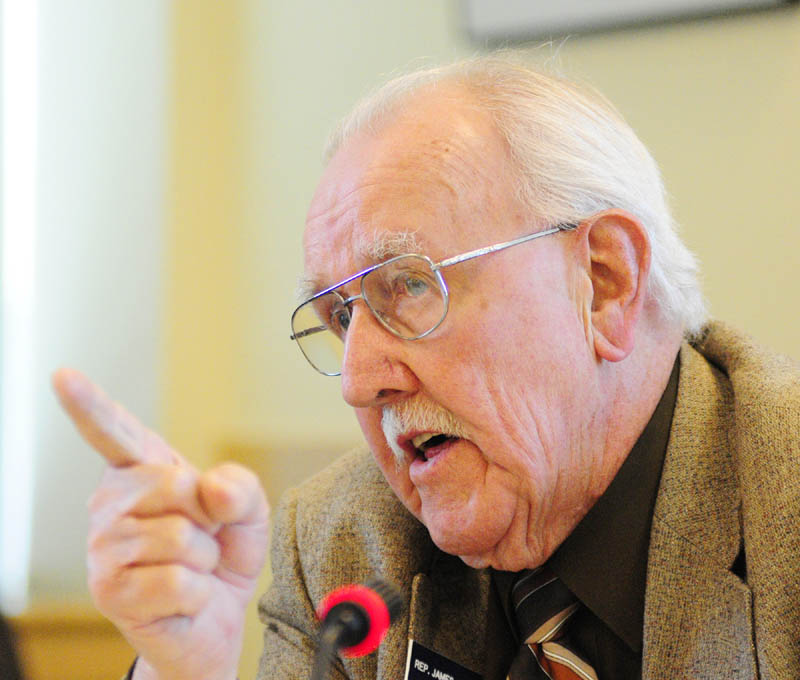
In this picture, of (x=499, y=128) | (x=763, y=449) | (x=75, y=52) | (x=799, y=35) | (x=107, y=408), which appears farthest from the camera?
(x=75, y=52)

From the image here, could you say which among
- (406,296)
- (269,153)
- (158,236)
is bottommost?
(406,296)

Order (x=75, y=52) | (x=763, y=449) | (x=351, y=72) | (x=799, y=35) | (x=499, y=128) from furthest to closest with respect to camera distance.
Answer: (x=75, y=52), (x=351, y=72), (x=799, y=35), (x=499, y=128), (x=763, y=449)

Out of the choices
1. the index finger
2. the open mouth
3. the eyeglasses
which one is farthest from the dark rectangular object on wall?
the index finger

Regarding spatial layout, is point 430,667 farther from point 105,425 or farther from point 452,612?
point 105,425

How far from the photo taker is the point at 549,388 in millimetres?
1298

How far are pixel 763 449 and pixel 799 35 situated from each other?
119 centimetres

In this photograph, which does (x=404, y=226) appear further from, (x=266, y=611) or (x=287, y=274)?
(x=287, y=274)

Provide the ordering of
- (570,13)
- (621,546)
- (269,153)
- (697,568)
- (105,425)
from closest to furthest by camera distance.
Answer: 1. (105,425)
2. (697,568)
3. (621,546)
4. (570,13)
5. (269,153)

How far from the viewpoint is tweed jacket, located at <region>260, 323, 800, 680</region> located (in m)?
1.18

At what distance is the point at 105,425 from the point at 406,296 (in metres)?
0.59

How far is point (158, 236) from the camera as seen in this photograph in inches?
106

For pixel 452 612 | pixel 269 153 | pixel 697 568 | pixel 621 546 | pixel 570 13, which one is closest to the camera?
pixel 697 568

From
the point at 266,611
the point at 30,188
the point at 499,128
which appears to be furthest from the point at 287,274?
the point at 499,128

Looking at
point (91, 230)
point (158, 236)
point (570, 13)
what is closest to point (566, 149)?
point (570, 13)
